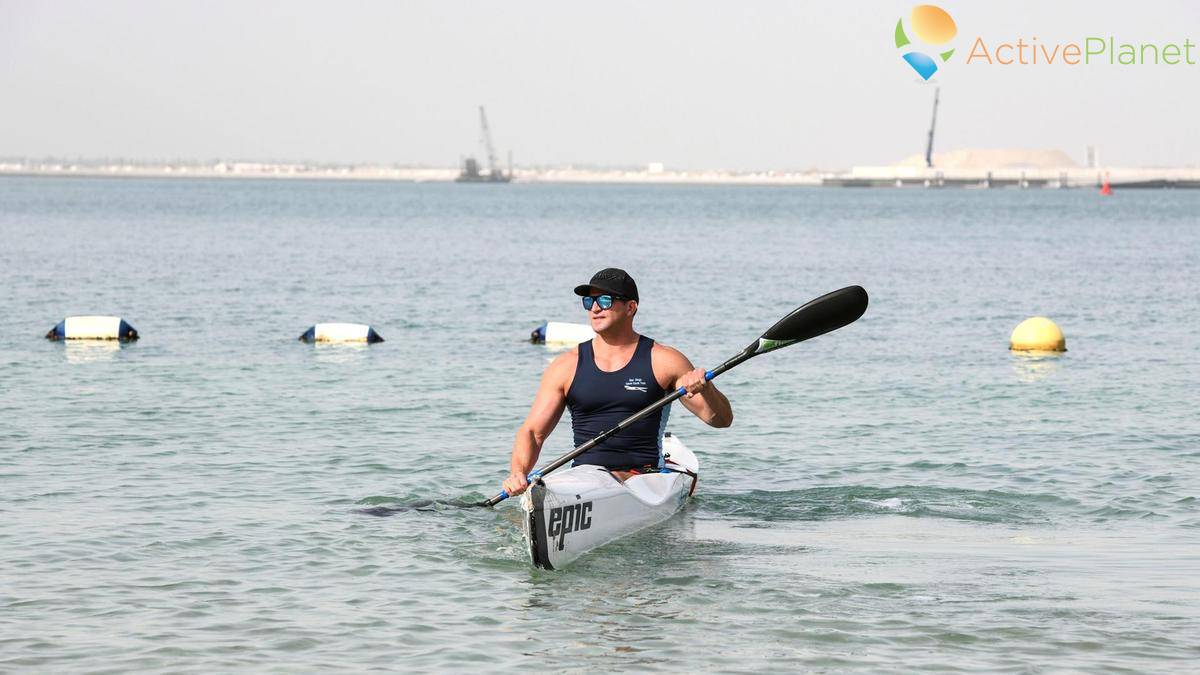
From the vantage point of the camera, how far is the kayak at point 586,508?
1195 centimetres

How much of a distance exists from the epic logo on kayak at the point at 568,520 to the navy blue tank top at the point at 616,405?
84cm

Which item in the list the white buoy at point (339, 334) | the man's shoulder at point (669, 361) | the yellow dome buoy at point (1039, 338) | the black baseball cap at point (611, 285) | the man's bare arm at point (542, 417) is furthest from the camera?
the white buoy at point (339, 334)

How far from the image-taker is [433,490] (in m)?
16.0

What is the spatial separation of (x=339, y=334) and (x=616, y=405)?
1886 cm

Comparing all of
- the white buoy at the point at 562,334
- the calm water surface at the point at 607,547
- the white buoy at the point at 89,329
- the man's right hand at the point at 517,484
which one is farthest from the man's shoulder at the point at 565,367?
the white buoy at the point at 89,329

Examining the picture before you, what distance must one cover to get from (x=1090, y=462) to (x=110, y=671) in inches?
466

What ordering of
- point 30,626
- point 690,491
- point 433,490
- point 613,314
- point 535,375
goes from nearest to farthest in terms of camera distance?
point 30,626
point 613,314
point 690,491
point 433,490
point 535,375

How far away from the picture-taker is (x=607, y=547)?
42.5 ft

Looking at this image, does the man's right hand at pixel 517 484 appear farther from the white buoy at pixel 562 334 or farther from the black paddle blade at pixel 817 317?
the white buoy at pixel 562 334

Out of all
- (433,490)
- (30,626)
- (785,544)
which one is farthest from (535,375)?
(30,626)

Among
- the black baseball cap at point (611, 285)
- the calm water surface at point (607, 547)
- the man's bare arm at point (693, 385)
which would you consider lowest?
the calm water surface at point (607, 547)

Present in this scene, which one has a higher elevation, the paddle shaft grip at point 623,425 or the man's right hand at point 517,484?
the paddle shaft grip at point 623,425

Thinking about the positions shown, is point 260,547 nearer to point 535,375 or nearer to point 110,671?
point 110,671

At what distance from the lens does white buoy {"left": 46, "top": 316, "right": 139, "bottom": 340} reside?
30.4 metres
